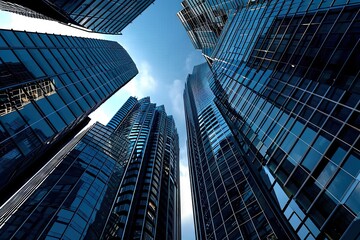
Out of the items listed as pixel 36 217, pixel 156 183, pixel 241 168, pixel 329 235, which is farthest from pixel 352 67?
pixel 156 183

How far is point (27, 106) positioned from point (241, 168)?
1283 inches

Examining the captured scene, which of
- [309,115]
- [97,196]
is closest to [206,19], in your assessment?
[97,196]

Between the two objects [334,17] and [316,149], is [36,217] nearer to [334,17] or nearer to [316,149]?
[316,149]

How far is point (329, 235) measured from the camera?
16.7 meters

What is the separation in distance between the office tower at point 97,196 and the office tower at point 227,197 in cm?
1635

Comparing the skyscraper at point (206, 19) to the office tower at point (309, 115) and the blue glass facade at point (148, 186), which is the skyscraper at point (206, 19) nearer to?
the office tower at point (309, 115)

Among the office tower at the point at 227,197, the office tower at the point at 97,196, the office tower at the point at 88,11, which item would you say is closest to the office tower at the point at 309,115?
the office tower at the point at 227,197

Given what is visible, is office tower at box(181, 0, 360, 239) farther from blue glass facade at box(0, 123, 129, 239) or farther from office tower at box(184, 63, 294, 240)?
blue glass facade at box(0, 123, 129, 239)

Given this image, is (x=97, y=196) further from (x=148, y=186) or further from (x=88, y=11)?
(x=148, y=186)

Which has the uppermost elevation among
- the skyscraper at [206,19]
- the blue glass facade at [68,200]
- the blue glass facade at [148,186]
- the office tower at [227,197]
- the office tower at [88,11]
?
the skyscraper at [206,19]

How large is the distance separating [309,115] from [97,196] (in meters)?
29.9

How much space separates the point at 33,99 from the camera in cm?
2170

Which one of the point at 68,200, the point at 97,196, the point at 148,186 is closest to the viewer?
the point at 68,200

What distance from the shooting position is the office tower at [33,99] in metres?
18.2
